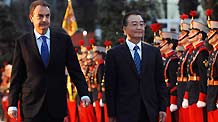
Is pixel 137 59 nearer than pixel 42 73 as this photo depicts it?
No

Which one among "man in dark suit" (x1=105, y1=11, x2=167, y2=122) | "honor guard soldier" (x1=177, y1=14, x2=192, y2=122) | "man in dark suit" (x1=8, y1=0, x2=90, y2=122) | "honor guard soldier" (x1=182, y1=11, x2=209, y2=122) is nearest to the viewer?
"man in dark suit" (x1=8, y1=0, x2=90, y2=122)

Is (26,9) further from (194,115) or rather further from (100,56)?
(194,115)

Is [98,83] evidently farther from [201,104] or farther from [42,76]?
[42,76]

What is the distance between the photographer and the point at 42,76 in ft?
22.2

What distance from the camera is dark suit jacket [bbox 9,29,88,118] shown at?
22.2 ft

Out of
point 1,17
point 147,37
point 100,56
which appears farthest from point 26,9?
point 100,56

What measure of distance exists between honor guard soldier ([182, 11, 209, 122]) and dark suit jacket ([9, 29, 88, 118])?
121 inches

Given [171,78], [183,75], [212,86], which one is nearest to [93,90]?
[171,78]

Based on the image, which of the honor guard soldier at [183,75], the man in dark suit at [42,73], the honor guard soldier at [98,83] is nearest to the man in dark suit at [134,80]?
the man in dark suit at [42,73]

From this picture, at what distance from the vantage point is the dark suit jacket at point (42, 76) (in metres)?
6.77

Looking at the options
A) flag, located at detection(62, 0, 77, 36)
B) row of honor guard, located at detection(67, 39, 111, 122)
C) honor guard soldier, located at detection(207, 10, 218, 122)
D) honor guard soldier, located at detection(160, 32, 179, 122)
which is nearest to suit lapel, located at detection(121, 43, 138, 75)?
honor guard soldier, located at detection(207, 10, 218, 122)

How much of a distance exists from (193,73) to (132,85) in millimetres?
2913

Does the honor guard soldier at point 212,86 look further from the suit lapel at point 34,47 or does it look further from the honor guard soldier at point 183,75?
the suit lapel at point 34,47

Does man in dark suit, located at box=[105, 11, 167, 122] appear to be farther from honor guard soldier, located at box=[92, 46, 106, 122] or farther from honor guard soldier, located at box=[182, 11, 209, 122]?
honor guard soldier, located at box=[92, 46, 106, 122]
